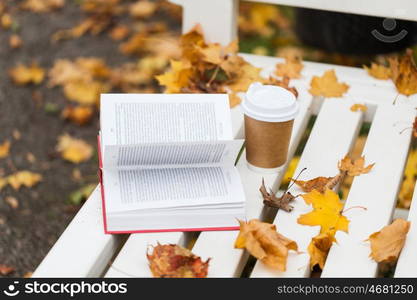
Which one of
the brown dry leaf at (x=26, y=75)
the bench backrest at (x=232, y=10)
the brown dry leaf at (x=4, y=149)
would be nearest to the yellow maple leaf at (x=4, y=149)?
the brown dry leaf at (x=4, y=149)

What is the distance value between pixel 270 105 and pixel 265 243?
346mm

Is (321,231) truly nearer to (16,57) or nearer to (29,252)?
(29,252)

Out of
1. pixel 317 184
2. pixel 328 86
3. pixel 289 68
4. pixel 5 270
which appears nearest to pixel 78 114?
pixel 5 270

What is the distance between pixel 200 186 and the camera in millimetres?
1623

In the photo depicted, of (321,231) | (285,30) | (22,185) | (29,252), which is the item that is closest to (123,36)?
(285,30)

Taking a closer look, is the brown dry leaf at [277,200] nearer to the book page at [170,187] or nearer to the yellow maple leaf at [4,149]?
the book page at [170,187]

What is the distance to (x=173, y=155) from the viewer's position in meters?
1.64

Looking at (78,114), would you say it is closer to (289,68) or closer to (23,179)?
(23,179)

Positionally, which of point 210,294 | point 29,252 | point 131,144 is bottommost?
point 29,252

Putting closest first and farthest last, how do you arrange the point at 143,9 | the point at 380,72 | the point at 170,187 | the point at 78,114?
the point at 170,187
the point at 380,72
the point at 78,114
the point at 143,9

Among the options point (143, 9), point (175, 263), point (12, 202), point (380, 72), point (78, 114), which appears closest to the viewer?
point (175, 263)

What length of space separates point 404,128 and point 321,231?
1.66ft

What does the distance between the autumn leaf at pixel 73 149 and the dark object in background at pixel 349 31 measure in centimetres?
103

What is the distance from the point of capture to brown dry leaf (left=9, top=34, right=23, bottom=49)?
10.7ft
